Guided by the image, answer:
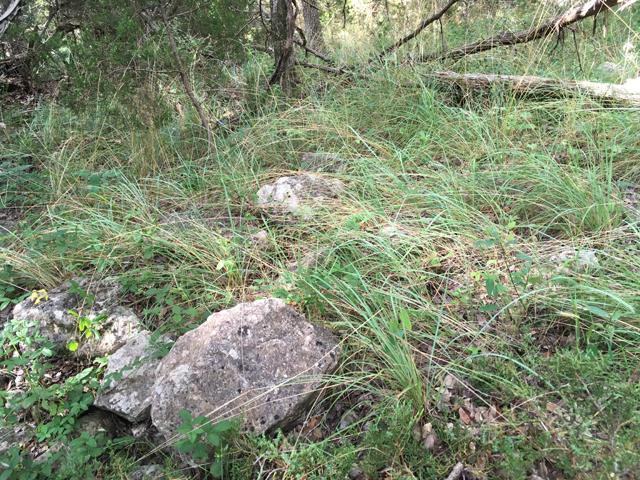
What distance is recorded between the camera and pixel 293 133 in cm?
362

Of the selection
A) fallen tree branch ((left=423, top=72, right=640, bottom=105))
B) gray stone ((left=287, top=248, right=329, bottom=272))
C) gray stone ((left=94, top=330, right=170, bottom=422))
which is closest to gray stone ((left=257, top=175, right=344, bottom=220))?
gray stone ((left=287, top=248, right=329, bottom=272))

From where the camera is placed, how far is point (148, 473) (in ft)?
5.45

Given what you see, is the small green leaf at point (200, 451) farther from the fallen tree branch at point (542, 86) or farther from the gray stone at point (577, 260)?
the fallen tree branch at point (542, 86)

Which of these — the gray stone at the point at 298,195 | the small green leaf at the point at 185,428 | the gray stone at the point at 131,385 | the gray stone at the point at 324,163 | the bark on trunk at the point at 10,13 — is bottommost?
the gray stone at the point at 131,385

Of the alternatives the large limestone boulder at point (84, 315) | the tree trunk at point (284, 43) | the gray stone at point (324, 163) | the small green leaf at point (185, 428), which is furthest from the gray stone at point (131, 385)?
the tree trunk at point (284, 43)

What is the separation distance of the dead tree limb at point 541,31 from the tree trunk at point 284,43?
4.69ft

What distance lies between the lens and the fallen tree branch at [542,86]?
315cm

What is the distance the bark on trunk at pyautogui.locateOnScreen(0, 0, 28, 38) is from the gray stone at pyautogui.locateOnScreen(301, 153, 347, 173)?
4.62m

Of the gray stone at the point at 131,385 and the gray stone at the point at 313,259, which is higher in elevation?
the gray stone at the point at 313,259

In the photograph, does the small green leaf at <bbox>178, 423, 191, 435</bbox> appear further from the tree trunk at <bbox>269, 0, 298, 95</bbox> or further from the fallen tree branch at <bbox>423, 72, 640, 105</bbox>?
the tree trunk at <bbox>269, 0, 298, 95</bbox>

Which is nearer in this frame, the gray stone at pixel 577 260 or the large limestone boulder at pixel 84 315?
the gray stone at pixel 577 260

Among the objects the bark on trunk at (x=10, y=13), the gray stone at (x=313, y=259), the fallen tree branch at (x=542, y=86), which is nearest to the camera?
the gray stone at (x=313, y=259)

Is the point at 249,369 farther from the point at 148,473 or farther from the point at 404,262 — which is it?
the point at 404,262

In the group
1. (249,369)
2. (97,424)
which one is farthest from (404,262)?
(97,424)
